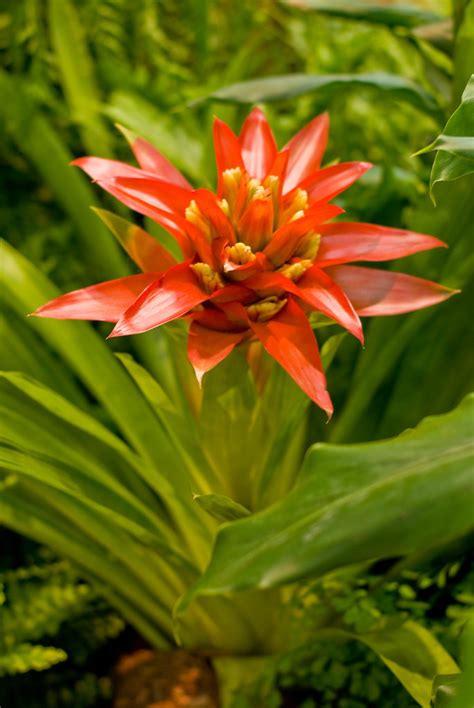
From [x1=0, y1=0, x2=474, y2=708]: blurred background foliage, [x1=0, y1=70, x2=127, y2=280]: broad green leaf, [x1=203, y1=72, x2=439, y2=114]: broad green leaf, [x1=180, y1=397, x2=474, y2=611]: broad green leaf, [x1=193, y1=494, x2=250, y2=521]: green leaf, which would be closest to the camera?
[x1=180, y1=397, x2=474, y2=611]: broad green leaf

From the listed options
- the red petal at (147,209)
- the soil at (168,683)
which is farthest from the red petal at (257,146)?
the soil at (168,683)

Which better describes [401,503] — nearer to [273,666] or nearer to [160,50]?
[273,666]

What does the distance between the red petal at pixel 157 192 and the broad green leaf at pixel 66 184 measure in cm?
35

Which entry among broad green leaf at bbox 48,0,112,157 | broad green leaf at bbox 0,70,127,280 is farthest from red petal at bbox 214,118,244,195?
broad green leaf at bbox 48,0,112,157

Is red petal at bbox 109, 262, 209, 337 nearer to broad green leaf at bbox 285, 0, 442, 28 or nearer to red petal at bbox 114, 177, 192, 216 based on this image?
red petal at bbox 114, 177, 192, 216

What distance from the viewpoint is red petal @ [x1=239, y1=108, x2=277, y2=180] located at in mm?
625

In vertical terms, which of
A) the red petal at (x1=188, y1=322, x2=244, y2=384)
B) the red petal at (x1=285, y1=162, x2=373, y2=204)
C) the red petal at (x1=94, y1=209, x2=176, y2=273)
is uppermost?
the red petal at (x1=94, y1=209, x2=176, y2=273)

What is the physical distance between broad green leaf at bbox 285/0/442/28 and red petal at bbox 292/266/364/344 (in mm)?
551

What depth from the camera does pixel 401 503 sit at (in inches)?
15.7

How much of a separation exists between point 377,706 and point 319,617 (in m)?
0.10

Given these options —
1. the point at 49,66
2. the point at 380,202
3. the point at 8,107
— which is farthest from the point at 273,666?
the point at 49,66

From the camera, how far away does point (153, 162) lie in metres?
0.65

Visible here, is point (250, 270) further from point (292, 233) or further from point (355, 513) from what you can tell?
point (355, 513)

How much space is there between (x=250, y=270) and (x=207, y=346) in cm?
6
